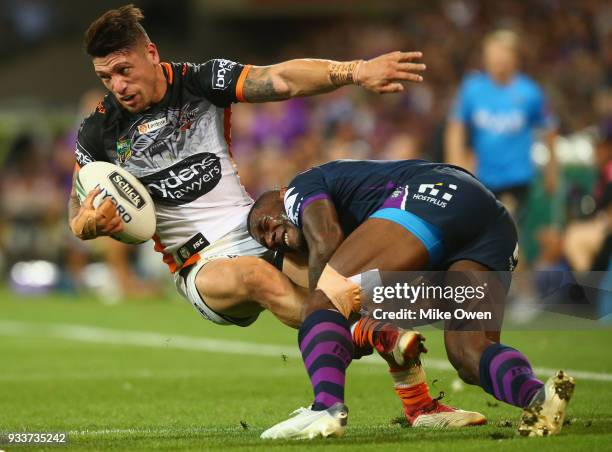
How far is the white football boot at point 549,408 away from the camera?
15.4 ft

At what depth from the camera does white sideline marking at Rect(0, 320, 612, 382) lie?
9.24 metres

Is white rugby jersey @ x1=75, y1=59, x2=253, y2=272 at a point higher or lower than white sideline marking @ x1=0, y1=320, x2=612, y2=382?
higher

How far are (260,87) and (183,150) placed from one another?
0.62 metres

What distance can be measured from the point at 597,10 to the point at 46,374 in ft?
32.9

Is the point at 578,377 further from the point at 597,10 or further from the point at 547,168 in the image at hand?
the point at 597,10

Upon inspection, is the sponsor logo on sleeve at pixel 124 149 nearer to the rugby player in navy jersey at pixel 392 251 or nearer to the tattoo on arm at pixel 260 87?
the tattoo on arm at pixel 260 87

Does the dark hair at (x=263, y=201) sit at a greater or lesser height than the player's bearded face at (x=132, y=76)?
lesser

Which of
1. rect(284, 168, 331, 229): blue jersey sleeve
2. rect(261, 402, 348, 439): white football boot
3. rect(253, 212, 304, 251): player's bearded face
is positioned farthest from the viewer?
rect(253, 212, 304, 251): player's bearded face

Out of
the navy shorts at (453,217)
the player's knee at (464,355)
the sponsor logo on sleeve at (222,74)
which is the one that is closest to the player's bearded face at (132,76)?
the sponsor logo on sleeve at (222,74)

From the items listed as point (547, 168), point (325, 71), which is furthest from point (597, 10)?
point (325, 71)

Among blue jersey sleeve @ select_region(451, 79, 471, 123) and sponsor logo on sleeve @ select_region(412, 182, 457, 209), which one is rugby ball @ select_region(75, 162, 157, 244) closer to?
sponsor logo on sleeve @ select_region(412, 182, 457, 209)

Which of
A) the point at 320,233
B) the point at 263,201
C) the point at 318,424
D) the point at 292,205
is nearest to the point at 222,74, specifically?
the point at 263,201

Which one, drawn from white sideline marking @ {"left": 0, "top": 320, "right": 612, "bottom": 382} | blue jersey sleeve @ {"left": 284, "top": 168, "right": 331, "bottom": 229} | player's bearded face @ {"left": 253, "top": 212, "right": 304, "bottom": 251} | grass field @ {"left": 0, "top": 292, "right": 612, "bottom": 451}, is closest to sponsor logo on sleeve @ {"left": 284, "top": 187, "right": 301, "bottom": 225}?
blue jersey sleeve @ {"left": 284, "top": 168, "right": 331, "bottom": 229}

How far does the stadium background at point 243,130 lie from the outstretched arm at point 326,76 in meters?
1.58
